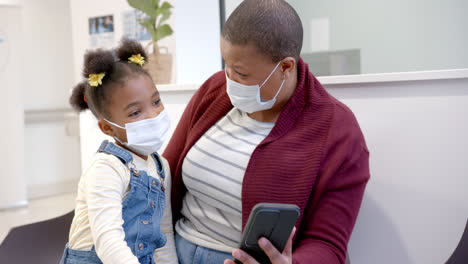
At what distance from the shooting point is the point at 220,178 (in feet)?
4.21

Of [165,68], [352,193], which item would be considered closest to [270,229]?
[352,193]

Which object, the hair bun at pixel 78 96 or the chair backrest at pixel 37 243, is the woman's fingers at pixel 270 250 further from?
the chair backrest at pixel 37 243

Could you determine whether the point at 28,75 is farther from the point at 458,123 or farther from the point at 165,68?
the point at 458,123

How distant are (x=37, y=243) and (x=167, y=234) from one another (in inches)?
23.0

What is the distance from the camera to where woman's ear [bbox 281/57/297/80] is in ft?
4.09

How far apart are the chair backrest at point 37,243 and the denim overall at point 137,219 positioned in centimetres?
45

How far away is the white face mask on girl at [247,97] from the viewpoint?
1.26m

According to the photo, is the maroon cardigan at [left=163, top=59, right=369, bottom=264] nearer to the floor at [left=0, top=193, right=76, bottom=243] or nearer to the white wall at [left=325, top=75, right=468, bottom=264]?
the white wall at [left=325, top=75, right=468, bottom=264]

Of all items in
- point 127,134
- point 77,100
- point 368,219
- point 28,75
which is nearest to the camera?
point 127,134

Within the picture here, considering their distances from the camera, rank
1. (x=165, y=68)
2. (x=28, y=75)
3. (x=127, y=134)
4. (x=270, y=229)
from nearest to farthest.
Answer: (x=270, y=229) < (x=127, y=134) < (x=165, y=68) < (x=28, y=75)

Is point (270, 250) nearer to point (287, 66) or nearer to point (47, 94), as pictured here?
point (287, 66)

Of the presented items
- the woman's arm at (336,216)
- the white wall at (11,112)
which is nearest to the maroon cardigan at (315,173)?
the woman's arm at (336,216)

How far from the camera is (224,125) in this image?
139 centimetres

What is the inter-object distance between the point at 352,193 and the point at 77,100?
82 centimetres
